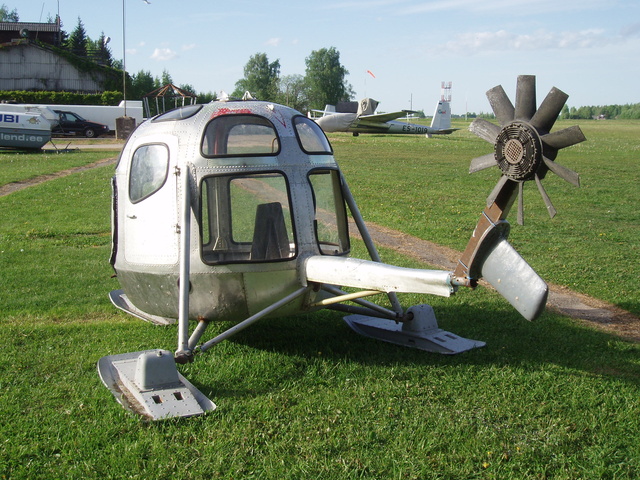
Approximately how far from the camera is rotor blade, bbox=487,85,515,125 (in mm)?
5281

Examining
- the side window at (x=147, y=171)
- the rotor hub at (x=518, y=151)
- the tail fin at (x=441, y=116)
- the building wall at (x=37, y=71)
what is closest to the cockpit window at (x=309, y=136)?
the side window at (x=147, y=171)

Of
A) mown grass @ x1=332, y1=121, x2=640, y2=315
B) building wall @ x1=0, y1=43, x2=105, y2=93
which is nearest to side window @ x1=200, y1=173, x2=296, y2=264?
mown grass @ x1=332, y1=121, x2=640, y2=315

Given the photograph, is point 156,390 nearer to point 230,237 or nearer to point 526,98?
point 230,237

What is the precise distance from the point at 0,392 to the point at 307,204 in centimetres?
333

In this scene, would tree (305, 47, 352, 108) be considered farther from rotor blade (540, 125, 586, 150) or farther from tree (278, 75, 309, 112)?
rotor blade (540, 125, 586, 150)

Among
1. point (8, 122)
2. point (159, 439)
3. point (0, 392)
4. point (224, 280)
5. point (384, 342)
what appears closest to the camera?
point (159, 439)

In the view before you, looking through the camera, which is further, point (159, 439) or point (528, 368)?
point (528, 368)

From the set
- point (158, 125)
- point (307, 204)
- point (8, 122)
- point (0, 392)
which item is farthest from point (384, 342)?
point (8, 122)

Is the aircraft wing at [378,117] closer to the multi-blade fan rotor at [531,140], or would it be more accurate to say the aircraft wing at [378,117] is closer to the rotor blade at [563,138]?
the multi-blade fan rotor at [531,140]

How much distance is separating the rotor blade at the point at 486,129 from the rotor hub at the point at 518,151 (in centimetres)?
18

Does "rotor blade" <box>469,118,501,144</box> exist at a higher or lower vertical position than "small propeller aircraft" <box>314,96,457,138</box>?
lower

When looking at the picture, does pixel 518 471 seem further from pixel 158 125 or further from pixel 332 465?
pixel 158 125

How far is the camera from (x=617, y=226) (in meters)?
14.8

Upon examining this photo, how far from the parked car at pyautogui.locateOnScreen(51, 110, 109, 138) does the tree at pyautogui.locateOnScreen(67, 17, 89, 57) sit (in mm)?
30273
